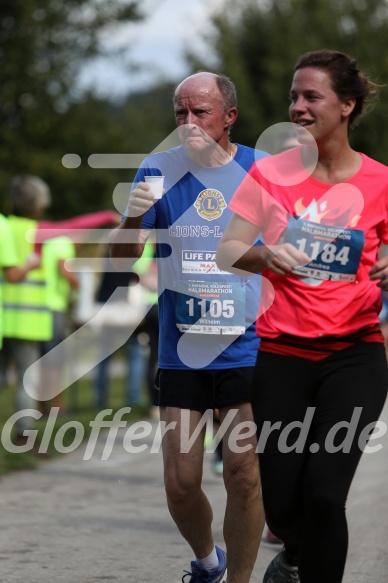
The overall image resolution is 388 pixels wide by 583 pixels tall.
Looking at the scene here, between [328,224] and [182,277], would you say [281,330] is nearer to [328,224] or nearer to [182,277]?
[328,224]

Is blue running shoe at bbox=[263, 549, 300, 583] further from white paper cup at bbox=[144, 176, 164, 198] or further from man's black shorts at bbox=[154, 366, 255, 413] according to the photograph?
white paper cup at bbox=[144, 176, 164, 198]

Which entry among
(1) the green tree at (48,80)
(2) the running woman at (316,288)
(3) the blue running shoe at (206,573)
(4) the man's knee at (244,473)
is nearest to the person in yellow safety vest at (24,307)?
(3) the blue running shoe at (206,573)

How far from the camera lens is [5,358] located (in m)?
10.5

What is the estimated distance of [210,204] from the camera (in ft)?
17.4

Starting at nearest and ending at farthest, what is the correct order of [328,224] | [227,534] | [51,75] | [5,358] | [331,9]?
[328,224], [227,534], [5,358], [51,75], [331,9]

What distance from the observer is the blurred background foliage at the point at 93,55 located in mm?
27562

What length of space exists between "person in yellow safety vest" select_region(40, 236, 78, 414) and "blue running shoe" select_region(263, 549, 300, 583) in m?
6.09

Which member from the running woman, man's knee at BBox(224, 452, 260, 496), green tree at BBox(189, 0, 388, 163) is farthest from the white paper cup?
green tree at BBox(189, 0, 388, 163)

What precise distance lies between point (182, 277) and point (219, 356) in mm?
365

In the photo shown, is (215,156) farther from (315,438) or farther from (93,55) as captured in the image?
(93,55)

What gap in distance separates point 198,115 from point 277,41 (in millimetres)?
32891

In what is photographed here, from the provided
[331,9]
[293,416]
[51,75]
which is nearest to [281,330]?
[293,416]

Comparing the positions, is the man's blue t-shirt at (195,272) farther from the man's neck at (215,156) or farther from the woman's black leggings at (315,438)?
the woman's black leggings at (315,438)

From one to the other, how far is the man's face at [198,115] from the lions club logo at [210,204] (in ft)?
0.57
